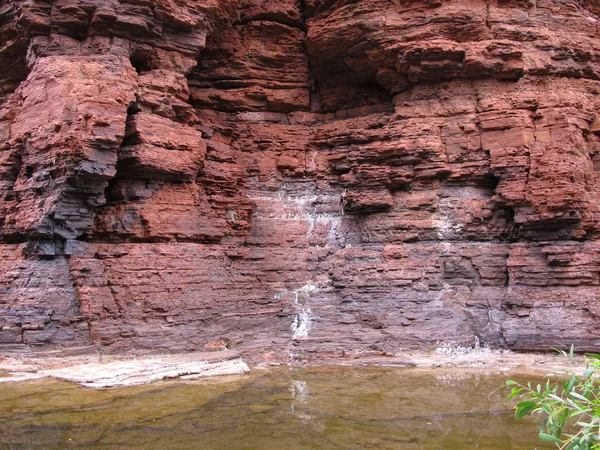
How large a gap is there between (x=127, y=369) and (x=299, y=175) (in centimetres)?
662

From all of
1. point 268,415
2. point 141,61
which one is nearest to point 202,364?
point 268,415

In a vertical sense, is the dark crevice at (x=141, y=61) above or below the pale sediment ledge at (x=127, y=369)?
above

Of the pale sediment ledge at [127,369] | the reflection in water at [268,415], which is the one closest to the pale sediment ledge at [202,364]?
the pale sediment ledge at [127,369]

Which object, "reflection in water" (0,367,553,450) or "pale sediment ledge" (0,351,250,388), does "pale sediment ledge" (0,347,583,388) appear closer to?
"pale sediment ledge" (0,351,250,388)

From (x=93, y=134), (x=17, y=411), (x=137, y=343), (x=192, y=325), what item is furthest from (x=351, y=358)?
(x=93, y=134)

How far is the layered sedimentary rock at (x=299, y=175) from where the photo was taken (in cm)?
A: 1003

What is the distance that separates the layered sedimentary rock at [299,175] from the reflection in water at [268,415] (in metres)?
2.19

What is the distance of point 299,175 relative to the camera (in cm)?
1334

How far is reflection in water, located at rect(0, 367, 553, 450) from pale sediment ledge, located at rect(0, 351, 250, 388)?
303mm

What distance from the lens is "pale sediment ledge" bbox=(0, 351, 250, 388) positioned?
26.3 ft

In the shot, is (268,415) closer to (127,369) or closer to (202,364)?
(202,364)

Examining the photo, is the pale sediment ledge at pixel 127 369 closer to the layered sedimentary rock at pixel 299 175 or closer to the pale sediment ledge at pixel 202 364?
the pale sediment ledge at pixel 202 364

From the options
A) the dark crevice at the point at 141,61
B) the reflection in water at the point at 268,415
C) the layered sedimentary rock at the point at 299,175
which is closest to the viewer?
the reflection in water at the point at 268,415

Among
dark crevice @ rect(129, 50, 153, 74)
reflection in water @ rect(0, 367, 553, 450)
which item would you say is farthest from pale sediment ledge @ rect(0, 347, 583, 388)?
dark crevice @ rect(129, 50, 153, 74)
